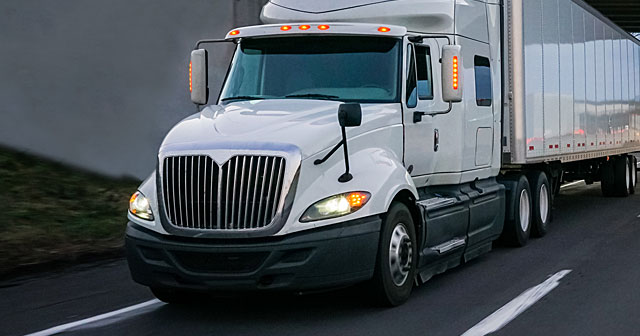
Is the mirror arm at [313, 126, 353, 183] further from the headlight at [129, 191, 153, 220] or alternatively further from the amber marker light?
the headlight at [129, 191, 153, 220]

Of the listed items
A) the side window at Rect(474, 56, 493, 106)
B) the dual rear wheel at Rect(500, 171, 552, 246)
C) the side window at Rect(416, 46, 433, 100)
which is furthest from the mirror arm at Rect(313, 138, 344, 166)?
the dual rear wheel at Rect(500, 171, 552, 246)

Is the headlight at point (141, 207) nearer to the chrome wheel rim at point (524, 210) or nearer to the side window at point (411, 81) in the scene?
the side window at point (411, 81)

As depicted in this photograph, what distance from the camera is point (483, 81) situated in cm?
1133

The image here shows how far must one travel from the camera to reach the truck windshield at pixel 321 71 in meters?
8.75

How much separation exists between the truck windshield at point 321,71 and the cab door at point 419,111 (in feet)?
0.65

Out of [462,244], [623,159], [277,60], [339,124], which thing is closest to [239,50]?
[277,60]

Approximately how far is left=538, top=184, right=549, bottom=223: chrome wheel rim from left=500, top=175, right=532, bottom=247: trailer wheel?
0.61 m

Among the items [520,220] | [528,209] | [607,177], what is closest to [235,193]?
[520,220]

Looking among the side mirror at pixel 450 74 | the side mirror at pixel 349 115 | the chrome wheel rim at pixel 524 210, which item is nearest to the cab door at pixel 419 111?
the side mirror at pixel 450 74

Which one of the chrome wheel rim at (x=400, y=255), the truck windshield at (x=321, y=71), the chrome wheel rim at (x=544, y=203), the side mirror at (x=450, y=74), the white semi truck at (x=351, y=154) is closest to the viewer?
the white semi truck at (x=351, y=154)

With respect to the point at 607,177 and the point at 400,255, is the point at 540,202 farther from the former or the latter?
the point at 607,177

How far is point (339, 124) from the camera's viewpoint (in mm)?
7891

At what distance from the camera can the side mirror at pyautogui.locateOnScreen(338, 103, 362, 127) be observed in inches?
301

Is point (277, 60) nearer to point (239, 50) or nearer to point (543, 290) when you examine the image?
point (239, 50)
